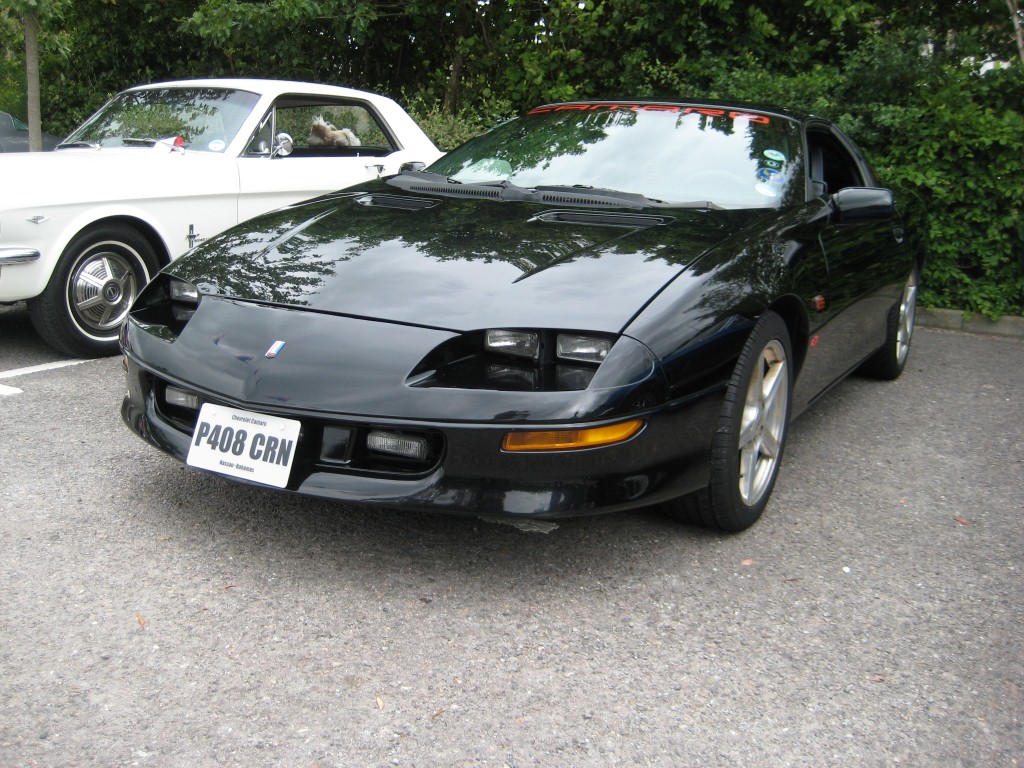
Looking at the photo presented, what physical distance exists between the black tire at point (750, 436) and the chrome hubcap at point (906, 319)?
7.17 ft

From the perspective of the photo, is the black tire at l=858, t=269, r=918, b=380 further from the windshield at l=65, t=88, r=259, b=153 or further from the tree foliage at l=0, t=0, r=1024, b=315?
the windshield at l=65, t=88, r=259, b=153

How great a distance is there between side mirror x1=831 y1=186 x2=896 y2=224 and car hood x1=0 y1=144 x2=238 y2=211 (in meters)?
3.40

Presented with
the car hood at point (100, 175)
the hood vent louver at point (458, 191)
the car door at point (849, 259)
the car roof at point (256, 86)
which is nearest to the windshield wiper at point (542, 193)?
the hood vent louver at point (458, 191)

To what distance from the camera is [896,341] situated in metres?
5.42

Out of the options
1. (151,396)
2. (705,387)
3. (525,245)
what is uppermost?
(525,245)

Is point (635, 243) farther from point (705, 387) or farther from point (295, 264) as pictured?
point (295, 264)

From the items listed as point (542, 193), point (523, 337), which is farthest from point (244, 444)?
point (542, 193)

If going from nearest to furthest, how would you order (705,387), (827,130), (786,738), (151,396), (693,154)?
(786,738) → (705,387) → (151,396) → (693,154) → (827,130)

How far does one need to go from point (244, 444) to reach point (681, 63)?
7.40m

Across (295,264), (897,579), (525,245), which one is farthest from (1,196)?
(897,579)

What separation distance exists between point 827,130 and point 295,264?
8.78 ft

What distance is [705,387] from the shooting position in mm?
2963

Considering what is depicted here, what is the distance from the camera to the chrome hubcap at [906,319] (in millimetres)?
5493

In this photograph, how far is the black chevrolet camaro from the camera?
2.71 metres
